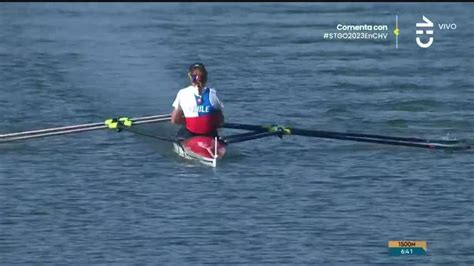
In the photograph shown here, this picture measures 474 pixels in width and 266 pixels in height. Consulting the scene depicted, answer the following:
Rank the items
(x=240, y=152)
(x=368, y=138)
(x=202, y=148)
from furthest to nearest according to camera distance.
A: (x=240, y=152) → (x=368, y=138) → (x=202, y=148)

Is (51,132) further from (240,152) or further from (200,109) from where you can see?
(240,152)

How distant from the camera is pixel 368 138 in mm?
Result: 32312

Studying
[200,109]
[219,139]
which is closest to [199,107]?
[200,109]

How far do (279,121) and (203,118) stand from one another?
245 inches

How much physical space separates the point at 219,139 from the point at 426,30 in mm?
25137

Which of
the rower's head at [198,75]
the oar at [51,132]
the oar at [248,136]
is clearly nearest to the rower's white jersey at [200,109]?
the rower's head at [198,75]

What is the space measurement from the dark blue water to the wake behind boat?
0.88 feet

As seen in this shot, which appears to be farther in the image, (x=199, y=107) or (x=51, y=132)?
(x=51, y=132)

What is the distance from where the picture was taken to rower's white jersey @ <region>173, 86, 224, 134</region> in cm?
3092

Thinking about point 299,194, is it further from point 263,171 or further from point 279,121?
point 279,121

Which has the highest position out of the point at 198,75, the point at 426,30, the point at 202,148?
the point at 426,30

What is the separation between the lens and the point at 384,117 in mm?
37031

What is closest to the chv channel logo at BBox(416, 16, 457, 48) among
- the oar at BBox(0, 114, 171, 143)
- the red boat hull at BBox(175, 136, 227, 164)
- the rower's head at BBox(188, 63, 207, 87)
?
the oar at BBox(0, 114, 171, 143)

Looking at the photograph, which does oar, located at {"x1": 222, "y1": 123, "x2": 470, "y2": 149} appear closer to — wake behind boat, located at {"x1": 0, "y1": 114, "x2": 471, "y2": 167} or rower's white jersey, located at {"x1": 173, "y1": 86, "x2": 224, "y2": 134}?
wake behind boat, located at {"x1": 0, "y1": 114, "x2": 471, "y2": 167}
